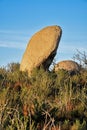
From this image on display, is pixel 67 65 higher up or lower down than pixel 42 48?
lower down

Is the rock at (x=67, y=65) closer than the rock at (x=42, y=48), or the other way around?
the rock at (x=42, y=48)

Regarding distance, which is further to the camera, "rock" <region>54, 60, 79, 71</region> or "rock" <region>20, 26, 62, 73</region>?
"rock" <region>54, 60, 79, 71</region>

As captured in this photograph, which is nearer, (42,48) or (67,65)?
(42,48)

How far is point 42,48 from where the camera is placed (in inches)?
584

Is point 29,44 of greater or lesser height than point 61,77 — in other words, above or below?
above

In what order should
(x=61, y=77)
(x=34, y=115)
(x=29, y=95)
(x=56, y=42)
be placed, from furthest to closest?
(x=56, y=42) < (x=61, y=77) < (x=29, y=95) < (x=34, y=115)

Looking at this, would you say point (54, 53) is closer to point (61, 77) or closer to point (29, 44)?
point (29, 44)

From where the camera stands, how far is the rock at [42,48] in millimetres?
14359

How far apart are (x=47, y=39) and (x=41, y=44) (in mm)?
391

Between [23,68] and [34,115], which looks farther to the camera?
[23,68]

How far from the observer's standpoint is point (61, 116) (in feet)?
23.9

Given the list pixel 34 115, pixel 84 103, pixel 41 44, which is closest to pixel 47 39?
pixel 41 44

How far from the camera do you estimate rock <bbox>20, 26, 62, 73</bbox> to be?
1436 cm

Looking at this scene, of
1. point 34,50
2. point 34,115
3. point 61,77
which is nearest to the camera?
point 34,115
